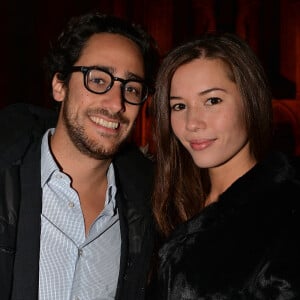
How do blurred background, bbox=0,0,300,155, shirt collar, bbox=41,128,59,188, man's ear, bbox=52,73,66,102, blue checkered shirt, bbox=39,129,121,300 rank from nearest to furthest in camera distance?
blue checkered shirt, bbox=39,129,121,300 < shirt collar, bbox=41,128,59,188 < man's ear, bbox=52,73,66,102 < blurred background, bbox=0,0,300,155

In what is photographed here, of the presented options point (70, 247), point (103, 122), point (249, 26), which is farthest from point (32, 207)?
point (249, 26)

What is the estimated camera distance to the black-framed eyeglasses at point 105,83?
6.15 feet

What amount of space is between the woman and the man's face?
0.55ft

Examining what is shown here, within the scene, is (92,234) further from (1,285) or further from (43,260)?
(1,285)

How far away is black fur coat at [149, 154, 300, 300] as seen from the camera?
126cm

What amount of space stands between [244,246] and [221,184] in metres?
0.51

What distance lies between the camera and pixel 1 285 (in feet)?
4.88

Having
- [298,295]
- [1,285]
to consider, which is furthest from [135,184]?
[298,295]

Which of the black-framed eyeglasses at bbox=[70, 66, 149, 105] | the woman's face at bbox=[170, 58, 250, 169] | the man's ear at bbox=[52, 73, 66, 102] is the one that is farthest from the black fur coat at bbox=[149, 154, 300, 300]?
the man's ear at bbox=[52, 73, 66, 102]

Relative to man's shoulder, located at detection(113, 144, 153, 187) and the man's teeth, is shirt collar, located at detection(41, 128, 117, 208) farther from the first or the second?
the man's teeth

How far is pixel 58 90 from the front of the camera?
206 centimetres

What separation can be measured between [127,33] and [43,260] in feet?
3.71

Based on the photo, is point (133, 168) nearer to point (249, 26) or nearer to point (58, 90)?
point (58, 90)

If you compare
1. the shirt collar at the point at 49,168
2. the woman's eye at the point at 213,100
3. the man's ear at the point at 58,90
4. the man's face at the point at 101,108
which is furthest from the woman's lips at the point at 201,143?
the man's ear at the point at 58,90
